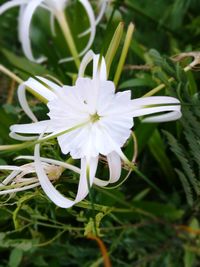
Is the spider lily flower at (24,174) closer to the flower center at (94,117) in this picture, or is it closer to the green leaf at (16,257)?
the flower center at (94,117)

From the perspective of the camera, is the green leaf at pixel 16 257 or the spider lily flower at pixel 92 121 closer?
the spider lily flower at pixel 92 121

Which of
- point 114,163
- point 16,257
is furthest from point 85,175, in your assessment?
point 16,257

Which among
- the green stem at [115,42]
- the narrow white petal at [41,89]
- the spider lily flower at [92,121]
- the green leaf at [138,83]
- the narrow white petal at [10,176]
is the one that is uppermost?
the green leaf at [138,83]

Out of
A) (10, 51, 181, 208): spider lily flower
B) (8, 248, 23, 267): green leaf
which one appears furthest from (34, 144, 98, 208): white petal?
(8, 248, 23, 267): green leaf

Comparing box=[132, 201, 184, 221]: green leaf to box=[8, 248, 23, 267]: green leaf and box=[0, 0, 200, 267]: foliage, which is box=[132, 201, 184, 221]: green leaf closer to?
box=[0, 0, 200, 267]: foliage

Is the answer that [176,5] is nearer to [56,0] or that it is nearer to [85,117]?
[56,0]

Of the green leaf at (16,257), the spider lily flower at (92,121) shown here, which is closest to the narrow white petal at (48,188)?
the spider lily flower at (92,121)

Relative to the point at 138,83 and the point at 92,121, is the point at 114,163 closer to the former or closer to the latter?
the point at 92,121

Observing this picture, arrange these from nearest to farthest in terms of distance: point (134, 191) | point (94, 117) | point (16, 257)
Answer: point (94, 117) < point (16, 257) < point (134, 191)

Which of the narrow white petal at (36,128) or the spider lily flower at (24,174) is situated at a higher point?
the narrow white petal at (36,128)
